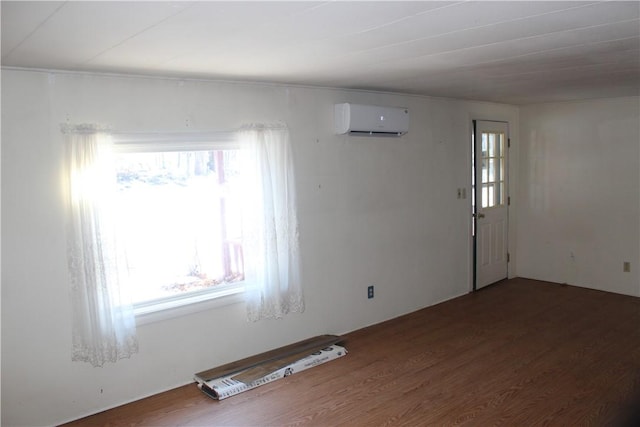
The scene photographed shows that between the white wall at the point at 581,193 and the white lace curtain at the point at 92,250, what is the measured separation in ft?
16.8

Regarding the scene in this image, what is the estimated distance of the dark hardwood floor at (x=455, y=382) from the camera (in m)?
3.24

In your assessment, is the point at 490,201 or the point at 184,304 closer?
the point at 184,304

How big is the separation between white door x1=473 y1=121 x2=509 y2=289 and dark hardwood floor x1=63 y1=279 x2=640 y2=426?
1.17 m

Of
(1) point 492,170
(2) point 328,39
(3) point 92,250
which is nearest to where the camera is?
(2) point 328,39

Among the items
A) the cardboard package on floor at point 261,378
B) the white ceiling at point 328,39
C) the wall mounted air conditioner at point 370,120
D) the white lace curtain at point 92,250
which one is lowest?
the cardboard package on floor at point 261,378

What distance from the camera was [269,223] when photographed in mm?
3967

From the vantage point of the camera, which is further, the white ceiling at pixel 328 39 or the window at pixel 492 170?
the window at pixel 492 170

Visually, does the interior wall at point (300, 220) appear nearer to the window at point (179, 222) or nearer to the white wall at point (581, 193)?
the window at point (179, 222)

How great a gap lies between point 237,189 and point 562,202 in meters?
4.21

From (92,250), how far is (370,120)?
253 cm

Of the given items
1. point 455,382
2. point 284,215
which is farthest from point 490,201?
point 284,215

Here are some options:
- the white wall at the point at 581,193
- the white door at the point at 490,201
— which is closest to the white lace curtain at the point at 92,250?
the white door at the point at 490,201

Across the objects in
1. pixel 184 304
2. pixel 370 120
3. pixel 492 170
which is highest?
pixel 370 120

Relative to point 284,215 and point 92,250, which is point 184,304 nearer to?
point 92,250
